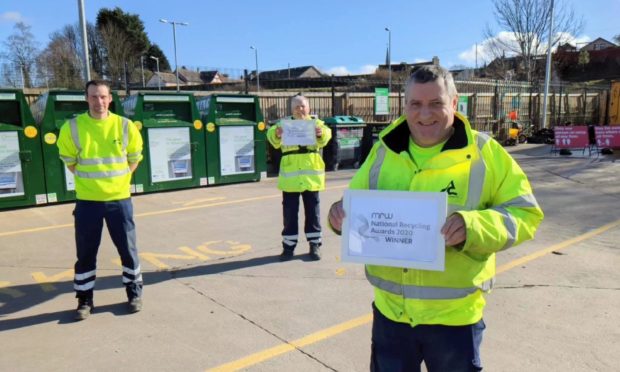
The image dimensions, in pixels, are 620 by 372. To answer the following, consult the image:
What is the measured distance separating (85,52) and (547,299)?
431 inches

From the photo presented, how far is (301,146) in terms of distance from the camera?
17.8 ft

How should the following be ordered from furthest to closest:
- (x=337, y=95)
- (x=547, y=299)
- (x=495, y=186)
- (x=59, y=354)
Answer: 1. (x=337, y=95)
2. (x=547, y=299)
3. (x=59, y=354)
4. (x=495, y=186)

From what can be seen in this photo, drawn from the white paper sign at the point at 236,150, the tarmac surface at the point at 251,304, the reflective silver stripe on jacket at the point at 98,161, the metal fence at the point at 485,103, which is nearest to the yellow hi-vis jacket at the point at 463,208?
the tarmac surface at the point at 251,304

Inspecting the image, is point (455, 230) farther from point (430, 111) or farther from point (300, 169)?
point (300, 169)

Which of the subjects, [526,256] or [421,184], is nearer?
[421,184]

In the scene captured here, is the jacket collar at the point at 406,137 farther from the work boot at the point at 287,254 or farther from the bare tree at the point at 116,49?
the bare tree at the point at 116,49

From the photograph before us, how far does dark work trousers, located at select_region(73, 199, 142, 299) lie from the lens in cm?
390

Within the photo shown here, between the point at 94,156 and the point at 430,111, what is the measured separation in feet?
9.94

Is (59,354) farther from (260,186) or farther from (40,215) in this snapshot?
(260,186)

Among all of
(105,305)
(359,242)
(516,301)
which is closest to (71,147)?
(105,305)

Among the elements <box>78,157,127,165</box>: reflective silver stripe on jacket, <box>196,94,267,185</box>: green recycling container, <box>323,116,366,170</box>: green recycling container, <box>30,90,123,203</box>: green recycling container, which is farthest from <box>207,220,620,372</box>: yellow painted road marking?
<box>323,116,366,170</box>: green recycling container

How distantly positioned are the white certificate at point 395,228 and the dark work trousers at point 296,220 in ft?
11.3

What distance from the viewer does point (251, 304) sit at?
416 cm

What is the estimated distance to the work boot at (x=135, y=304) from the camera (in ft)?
13.2
